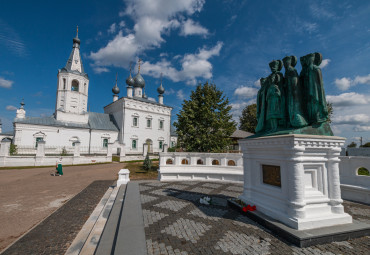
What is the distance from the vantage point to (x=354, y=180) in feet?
21.3

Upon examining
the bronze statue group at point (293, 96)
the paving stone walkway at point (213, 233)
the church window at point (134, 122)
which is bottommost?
the paving stone walkway at point (213, 233)

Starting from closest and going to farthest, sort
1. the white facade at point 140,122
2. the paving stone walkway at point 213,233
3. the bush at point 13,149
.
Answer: the paving stone walkway at point 213,233 → the bush at point 13,149 → the white facade at point 140,122

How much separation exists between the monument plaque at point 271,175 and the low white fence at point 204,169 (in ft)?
16.5

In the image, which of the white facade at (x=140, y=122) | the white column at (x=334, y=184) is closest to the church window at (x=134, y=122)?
the white facade at (x=140, y=122)

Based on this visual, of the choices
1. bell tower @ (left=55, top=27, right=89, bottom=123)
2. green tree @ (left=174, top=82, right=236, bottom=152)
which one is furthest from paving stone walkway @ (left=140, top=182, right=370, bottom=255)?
bell tower @ (left=55, top=27, right=89, bottom=123)

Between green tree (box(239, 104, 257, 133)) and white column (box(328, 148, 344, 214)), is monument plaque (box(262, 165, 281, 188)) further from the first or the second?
green tree (box(239, 104, 257, 133))

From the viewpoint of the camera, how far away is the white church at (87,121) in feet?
80.9

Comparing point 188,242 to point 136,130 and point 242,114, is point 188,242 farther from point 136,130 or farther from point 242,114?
point 242,114

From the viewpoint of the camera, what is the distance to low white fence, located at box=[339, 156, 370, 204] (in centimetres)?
603

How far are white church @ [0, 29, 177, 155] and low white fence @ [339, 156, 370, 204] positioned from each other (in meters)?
25.4

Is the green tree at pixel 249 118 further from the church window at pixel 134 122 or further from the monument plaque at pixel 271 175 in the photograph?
the monument plaque at pixel 271 175

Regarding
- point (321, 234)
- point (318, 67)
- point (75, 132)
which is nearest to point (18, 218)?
point (321, 234)

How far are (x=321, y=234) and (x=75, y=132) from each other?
101ft

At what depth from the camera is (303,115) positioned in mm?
4562
